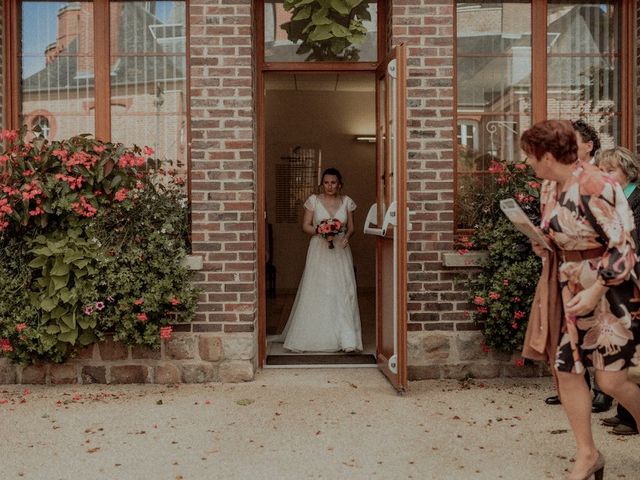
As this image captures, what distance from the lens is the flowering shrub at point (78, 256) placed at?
527 cm

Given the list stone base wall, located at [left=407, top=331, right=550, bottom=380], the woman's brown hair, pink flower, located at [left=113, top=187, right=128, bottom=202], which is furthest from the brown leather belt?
pink flower, located at [left=113, top=187, right=128, bottom=202]

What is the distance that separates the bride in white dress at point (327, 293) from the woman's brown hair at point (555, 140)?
3772mm

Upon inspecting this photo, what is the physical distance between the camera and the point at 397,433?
437 cm

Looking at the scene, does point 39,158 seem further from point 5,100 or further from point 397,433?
point 397,433

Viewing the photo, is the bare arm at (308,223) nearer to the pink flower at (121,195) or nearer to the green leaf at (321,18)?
the green leaf at (321,18)

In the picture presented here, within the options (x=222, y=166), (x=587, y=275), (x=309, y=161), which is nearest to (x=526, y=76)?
(x=222, y=166)

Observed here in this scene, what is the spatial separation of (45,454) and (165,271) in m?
1.68

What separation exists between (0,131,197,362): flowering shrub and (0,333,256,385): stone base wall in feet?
0.55

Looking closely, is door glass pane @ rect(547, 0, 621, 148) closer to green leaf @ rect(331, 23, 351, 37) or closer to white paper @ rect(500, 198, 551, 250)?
green leaf @ rect(331, 23, 351, 37)

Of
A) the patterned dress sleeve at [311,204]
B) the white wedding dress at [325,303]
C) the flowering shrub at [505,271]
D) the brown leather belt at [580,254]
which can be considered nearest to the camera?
the brown leather belt at [580,254]

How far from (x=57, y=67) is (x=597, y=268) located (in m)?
4.70

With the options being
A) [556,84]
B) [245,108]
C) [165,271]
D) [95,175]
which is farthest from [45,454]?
[556,84]

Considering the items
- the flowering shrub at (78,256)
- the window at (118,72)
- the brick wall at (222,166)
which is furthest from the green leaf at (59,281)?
the window at (118,72)

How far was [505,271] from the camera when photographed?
5.40 m
